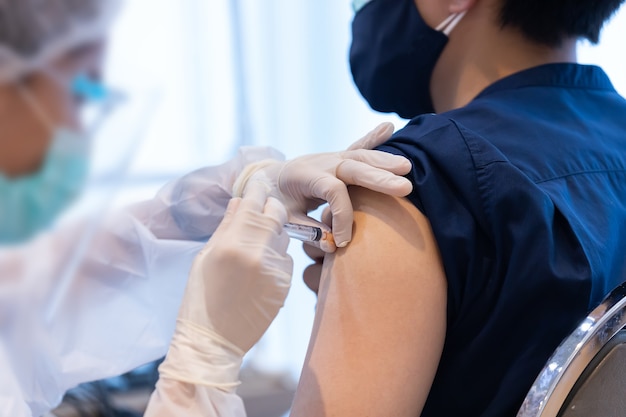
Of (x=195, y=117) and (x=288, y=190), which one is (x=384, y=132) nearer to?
(x=288, y=190)

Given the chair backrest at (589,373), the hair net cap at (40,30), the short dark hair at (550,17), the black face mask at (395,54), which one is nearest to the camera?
the chair backrest at (589,373)

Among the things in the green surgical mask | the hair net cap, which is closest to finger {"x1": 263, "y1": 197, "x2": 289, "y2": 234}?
the green surgical mask

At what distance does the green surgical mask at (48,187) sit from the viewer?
1.55 metres

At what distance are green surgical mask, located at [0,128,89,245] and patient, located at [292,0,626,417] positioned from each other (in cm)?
→ 95

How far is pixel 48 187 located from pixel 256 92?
1.20m

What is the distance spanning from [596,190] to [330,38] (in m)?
1.93

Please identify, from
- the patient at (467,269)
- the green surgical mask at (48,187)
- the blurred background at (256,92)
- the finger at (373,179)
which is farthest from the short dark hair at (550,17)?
the blurred background at (256,92)

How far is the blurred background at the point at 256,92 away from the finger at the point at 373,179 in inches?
59.9

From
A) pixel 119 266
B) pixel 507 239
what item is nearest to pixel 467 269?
pixel 507 239

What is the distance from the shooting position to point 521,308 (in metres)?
0.80

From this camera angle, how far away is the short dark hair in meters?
1.04

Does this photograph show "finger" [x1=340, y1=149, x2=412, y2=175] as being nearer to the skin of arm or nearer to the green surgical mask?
the skin of arm

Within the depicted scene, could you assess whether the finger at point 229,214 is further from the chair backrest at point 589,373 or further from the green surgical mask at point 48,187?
the green surgical mask at point 48,187

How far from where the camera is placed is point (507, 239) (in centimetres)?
80
